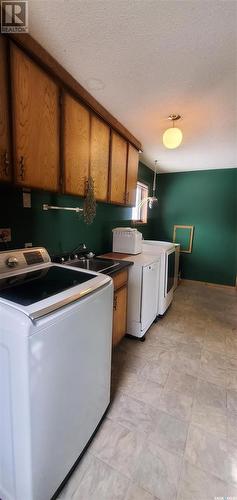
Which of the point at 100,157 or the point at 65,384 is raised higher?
the point at 100,157

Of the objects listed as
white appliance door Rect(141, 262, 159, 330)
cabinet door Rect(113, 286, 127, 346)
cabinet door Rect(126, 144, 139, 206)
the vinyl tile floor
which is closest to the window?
cabinet door Rect(126, 144, 139, 206)

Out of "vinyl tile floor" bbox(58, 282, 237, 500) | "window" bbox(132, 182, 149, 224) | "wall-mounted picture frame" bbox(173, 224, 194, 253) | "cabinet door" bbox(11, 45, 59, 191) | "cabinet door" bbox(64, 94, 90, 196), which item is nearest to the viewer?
"vinyl tile floor" bbox(58, 282, 237, 500)

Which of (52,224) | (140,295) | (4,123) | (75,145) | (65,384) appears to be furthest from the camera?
(140,295)

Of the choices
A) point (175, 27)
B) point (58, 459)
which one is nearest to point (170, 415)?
point (58, 459)

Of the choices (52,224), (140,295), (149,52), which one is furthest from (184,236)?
(149,52)

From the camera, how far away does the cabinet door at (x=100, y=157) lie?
1.88 m

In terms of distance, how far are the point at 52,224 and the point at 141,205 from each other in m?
2.55

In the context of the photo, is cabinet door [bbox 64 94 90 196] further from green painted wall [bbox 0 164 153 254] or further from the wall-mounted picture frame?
the wall-mounted picture frame

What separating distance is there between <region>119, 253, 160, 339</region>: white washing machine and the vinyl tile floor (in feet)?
0.60

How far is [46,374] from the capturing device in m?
0.79

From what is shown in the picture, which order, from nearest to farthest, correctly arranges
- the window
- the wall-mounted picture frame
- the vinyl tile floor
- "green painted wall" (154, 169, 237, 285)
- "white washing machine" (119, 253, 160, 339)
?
the vinyl tile floor < "white washing machine" (119, 253, 160, 339) < the window < "green painted wall" (154, 169, 237, 285) < the wall-mounted picture frame

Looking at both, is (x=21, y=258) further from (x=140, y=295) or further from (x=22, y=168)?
(x=140, y=295)

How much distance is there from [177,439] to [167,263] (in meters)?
1.83

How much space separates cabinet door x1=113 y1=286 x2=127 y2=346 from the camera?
6.20ft
